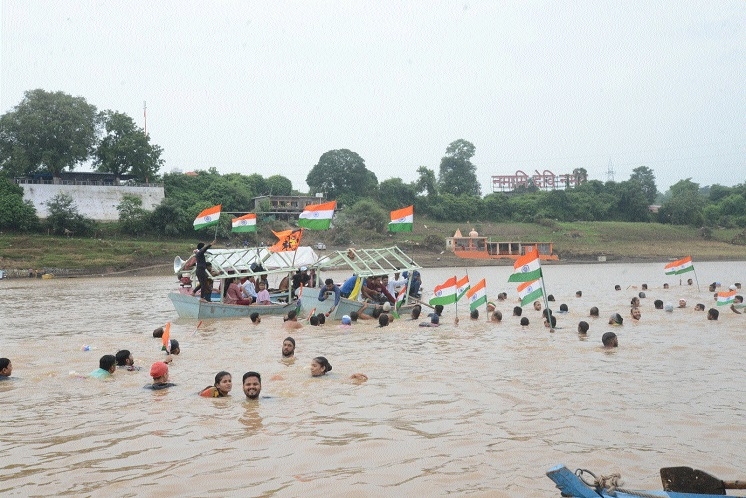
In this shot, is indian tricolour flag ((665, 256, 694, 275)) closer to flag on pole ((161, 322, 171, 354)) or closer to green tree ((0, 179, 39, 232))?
flag on pole ((161, 322, 171, 354))

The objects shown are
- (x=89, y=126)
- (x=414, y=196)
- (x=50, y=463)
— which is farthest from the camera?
(x=414, y=196)

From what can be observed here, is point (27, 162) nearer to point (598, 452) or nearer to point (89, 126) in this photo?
point (89, 126)

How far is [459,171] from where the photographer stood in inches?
4281

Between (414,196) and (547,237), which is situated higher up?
(414,196)

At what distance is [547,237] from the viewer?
81250 mm

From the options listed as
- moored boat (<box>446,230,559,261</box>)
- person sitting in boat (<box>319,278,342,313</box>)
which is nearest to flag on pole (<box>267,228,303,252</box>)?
person sitting in boat (<box>319,278,342,313</box>)

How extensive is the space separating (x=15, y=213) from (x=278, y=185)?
106ft

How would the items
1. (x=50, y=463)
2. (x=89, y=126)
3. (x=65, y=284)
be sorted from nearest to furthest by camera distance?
1. (x=50, y=463)
2. (x=65, y=284)
3. (x=89, y=126)

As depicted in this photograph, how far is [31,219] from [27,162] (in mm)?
6976

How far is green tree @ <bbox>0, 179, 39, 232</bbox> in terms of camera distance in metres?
61.7

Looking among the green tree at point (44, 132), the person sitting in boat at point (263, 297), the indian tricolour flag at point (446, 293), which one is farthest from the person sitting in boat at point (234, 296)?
the green tree at point (44, 132)

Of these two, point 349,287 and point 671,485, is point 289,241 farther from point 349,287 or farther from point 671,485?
point 671,485

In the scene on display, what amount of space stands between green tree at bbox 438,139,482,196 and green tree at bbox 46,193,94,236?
54239 mm

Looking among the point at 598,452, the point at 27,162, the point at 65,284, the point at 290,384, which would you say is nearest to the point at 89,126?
the point at 27,162
